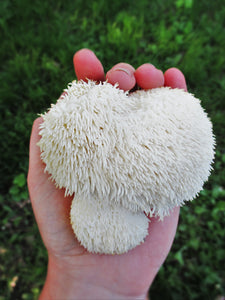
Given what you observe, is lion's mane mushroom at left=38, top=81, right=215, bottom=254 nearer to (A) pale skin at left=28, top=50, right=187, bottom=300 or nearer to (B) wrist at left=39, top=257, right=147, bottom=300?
(A) pale skin at left=28, top=50, right=187, bottom=300

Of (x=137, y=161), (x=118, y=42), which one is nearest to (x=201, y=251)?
(x=137, y=161)

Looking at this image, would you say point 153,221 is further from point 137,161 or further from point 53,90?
point 53,90

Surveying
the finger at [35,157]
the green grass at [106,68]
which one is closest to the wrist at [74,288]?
the green grass at [106,68]

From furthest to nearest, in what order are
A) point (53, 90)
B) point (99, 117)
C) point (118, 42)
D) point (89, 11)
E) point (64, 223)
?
1. point (89, 11)
2. point (118, 42)
3. point (53, 90)
4. point (64, 223)
5. point (99, 117)

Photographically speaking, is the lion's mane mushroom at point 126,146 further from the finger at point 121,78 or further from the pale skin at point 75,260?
the pale skin at point 75,260

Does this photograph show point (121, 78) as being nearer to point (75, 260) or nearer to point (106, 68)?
point (106, 68)

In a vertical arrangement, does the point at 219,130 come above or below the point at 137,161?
below

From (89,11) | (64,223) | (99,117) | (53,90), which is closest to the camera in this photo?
(99,117)

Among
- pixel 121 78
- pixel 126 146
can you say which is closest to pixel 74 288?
pixel 126 146
